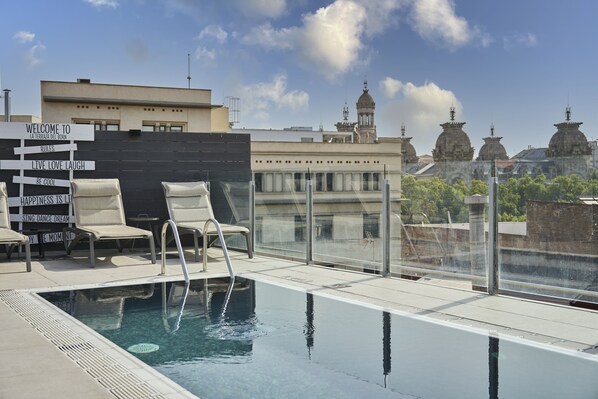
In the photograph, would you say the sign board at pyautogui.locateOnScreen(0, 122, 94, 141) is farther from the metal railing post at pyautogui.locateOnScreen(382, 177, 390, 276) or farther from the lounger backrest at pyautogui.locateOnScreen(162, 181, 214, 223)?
the metal railing post at pyautogui.locateOnScreen(382, 177, 390, 276)

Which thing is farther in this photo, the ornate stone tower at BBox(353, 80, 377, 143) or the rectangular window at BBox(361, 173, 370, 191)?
the ornate stone tower at BBox(353, 80, 377, 143)

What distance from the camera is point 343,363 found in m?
4.79

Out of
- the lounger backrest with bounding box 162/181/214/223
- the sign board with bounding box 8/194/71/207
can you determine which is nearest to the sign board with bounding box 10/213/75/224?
the sign board with bounding box 8/194/71/207

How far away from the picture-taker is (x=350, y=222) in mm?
9008

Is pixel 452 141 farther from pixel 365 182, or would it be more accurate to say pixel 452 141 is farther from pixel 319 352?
pixel 319 352

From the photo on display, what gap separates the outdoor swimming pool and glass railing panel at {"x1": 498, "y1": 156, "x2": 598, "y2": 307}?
149 cm

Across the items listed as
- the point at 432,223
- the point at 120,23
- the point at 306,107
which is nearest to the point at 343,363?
the point at 432,223

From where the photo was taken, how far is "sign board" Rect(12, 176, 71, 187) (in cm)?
1122

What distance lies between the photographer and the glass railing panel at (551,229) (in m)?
6.35

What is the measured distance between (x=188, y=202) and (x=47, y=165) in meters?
2.42

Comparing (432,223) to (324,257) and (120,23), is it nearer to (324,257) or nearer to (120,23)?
(324,257)

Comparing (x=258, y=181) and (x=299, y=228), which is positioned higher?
(x=258, y=181)

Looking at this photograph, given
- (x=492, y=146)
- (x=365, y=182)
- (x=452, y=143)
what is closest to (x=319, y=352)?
(x=365, y=182)

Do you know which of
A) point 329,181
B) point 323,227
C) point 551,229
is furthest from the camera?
point 329,181
